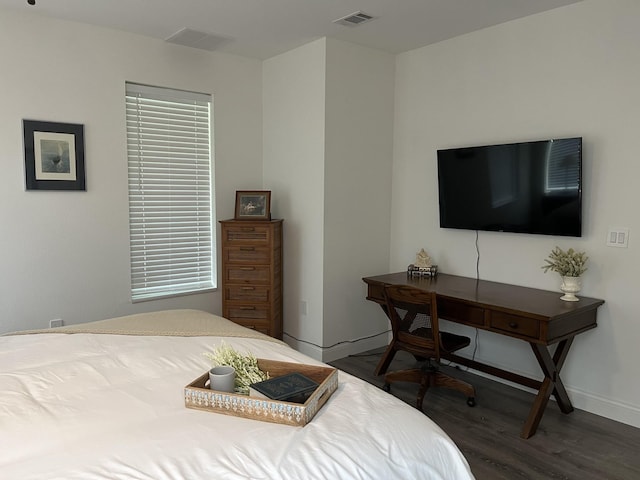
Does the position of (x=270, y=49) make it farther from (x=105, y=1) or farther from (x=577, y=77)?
(x=577, y=77)

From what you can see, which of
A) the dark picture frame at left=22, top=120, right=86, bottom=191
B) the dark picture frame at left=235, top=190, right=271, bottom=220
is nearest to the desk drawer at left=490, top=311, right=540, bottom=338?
the dark picture frame at left=235, top=190, right=271, bottom=220

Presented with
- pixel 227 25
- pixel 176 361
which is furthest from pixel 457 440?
pixel 227 25

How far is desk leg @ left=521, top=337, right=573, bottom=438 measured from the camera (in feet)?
9.52

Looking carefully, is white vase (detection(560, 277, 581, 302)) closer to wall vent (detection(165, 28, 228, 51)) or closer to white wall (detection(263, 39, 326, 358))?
white wall (detection(263, 39, 326, 358))

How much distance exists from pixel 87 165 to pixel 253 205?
4.40 ft

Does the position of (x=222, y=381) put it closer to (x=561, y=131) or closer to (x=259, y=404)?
(x=259, y=404)

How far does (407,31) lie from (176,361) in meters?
2.98

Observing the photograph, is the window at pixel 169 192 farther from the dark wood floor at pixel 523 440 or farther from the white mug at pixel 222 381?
the white mug at pixel 222 381

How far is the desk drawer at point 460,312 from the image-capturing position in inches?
123

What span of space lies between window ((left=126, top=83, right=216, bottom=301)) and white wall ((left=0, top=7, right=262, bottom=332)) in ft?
0.33

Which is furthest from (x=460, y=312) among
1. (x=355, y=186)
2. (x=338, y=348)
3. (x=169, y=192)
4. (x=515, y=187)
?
(x=169, y=192)

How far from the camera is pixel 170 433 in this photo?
4.75ft

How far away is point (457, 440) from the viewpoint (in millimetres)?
2861

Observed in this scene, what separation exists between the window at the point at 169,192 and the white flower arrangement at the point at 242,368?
8.15 feet
